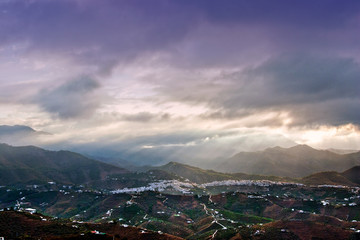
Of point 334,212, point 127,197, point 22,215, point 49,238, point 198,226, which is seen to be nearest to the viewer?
point 49,238

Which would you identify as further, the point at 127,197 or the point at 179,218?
the point at 127,197

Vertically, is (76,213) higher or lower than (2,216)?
lower

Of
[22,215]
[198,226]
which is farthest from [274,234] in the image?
[22,215]

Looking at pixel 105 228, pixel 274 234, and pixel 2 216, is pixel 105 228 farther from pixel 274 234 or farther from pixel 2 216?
pixel 274 234

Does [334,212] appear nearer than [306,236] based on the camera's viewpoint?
No

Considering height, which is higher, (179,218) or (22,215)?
(22,215)

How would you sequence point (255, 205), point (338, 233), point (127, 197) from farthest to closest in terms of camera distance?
point (127, 197)
point (255, 205)
point (338, 233)

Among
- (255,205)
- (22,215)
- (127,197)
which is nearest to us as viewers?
(22,215)

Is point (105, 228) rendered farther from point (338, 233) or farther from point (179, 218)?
point (338, 233)

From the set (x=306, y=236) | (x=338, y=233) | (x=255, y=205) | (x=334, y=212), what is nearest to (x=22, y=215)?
(x=306, y=236)
